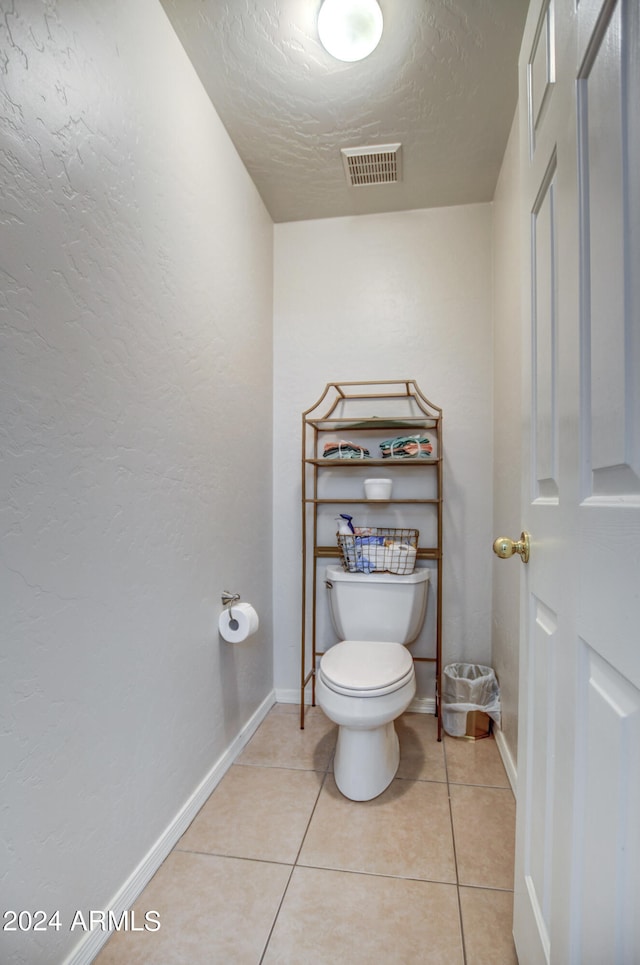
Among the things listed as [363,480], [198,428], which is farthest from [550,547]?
[363,480]

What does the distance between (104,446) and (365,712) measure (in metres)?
1.15

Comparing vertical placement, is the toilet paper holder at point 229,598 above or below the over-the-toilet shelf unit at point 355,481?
below

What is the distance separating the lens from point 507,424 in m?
A: 1.93

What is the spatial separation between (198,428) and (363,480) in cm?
97

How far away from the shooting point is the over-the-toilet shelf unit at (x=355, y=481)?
88.9 inches

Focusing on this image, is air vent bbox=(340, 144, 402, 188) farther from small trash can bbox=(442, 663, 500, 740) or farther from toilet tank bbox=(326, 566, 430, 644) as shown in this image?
small trash can bbox=(442, 663, 500, 740)

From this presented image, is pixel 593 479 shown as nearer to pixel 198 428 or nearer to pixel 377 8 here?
pixel 198 428

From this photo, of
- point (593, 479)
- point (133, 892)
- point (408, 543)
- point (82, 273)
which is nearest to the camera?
point (593, 479)

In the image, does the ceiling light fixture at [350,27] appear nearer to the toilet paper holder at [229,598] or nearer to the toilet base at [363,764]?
the toilet paper holder at [229,598]

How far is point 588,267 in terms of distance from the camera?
661mm

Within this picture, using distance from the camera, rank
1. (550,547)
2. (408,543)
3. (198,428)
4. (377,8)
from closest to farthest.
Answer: (550,547)
(377,8)
(198,428)
(408,543)

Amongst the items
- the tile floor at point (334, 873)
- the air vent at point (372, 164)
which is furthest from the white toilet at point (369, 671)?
the air vent at point (372, 164)

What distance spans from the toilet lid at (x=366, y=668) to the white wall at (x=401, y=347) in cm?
51

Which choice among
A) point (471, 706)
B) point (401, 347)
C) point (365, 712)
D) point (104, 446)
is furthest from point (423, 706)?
point (104, 446)
